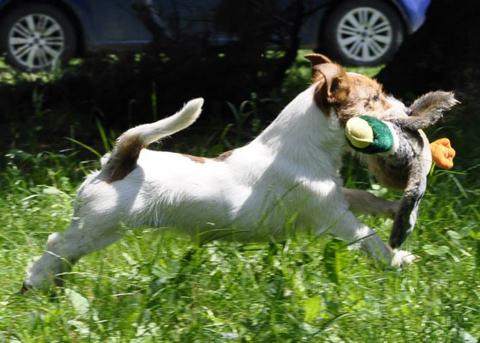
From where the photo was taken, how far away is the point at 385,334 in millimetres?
3447

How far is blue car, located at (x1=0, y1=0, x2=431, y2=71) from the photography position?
20.8ft

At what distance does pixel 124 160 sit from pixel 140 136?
14cm

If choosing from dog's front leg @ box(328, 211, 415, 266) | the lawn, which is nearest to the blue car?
the lawn

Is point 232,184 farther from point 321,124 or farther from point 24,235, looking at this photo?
point 24,235

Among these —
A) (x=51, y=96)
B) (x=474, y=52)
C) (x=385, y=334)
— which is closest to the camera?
(x=385, y=334)

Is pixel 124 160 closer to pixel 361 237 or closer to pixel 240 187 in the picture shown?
pixel 240 187

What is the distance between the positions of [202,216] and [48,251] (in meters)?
0.70

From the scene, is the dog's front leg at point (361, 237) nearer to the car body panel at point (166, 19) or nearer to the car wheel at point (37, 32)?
the car body panel at point (166, 19)

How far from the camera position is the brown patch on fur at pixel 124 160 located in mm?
3873

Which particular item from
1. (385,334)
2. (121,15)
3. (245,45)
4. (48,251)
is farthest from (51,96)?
(385,334)

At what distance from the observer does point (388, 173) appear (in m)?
4.11

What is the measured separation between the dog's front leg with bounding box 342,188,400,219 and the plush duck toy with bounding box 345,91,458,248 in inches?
3.9

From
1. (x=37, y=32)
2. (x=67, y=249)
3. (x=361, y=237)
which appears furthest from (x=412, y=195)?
(x=37, y=32)

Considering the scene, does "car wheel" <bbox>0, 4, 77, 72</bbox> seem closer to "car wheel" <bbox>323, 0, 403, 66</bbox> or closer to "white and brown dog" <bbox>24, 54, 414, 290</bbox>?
"car wheel" <bbox>323, 0, 403, 66</bbox>
